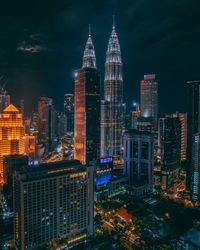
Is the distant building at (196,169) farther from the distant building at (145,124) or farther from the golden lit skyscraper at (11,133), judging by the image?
the golden lit skyscraper at (11,133)

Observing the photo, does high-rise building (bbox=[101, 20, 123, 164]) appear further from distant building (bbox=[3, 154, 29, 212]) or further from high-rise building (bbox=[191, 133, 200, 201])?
distant building (bbox=[3, 154, 29, 212])

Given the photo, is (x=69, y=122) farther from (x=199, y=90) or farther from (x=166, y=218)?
(x=166, y=218)

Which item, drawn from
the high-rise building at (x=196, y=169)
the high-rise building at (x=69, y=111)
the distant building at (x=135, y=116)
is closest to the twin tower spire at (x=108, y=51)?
the distant building at (x=135, y=116)

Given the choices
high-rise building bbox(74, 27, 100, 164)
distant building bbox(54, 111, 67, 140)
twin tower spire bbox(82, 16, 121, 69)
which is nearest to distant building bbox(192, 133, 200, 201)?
high-rise building bbox(74, 27, 100, 164)

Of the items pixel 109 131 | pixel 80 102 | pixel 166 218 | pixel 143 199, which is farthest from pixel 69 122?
pixel 166 218

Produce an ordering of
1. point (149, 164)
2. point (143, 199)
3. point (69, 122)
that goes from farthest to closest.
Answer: point (69, 122), point (149, 164), point (143, 199)

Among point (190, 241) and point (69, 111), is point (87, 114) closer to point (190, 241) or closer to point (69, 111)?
point (190, 241)
